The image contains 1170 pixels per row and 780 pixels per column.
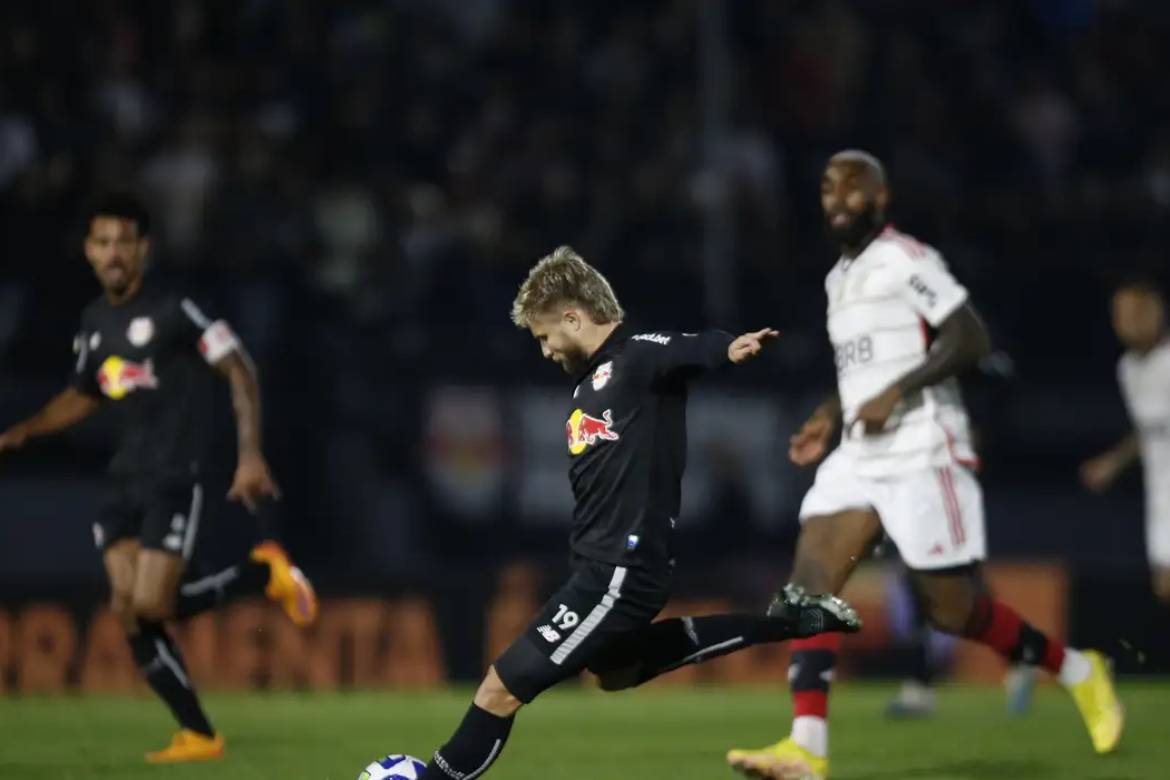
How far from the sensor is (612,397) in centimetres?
690

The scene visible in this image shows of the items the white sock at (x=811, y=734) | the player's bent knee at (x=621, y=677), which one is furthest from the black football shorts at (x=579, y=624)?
the white sock at (x=811, y=734)

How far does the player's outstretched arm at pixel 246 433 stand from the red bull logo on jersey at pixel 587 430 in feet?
7.51

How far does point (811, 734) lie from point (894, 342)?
1.64m

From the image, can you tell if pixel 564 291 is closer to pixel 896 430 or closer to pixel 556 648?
pixel 556 648

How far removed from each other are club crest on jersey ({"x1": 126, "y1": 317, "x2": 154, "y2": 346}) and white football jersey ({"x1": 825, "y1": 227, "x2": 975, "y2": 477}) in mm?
2975

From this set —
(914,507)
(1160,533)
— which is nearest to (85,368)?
(914,507)

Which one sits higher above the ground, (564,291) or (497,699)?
(564,291)

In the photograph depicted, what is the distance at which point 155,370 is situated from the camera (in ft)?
30.8

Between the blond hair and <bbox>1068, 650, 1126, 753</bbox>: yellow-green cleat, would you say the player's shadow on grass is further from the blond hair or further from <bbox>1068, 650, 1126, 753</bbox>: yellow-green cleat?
the blond hair

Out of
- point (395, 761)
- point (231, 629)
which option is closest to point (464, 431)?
point (231, 629)

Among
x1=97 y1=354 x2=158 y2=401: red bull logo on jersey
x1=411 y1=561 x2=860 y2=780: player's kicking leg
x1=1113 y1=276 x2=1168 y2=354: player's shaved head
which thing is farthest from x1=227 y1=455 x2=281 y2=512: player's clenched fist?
x1=1113 y1=276 x2=1168 y2=354: player's shaved head

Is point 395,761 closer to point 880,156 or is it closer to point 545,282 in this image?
point 545,282

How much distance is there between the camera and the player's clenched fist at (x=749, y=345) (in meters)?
6.54

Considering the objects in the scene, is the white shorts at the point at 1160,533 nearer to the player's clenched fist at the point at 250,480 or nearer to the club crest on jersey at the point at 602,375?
the player's clenched fist at the point at 250,480
